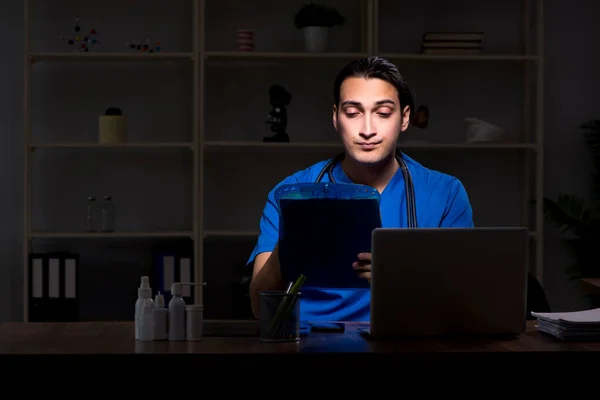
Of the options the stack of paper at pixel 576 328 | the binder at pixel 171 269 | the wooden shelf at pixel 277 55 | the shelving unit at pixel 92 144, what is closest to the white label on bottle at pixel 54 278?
the shelving unit at pixel 92 144

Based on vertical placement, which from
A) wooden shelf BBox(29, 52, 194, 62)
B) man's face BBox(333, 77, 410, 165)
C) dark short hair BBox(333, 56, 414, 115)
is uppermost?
wooden shelf BBox(29, 52, 194, 62)

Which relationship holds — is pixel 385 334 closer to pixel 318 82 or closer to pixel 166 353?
pixel 166 353

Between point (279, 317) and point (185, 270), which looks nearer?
point (279, 317)

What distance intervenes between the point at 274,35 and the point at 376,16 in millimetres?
588

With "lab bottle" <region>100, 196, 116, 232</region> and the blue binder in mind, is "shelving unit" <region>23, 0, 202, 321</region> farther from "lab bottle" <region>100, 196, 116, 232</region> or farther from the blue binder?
the blue binder

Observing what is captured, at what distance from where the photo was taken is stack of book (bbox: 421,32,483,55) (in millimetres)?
4473

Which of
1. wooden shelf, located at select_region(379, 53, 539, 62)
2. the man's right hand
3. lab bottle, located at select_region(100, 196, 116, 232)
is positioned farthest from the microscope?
the man's right hand

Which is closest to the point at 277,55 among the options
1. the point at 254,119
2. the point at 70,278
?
the point at 254,119

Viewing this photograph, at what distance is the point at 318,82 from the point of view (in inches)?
186

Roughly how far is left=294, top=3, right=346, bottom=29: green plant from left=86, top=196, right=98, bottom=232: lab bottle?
137cm

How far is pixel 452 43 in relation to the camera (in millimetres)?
4488

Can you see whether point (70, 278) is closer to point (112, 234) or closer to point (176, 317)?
point (112, 234)

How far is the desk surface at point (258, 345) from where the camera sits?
1854mm

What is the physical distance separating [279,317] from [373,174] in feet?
2.75
